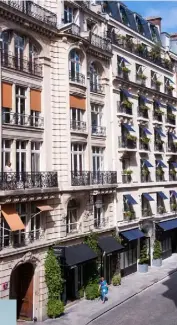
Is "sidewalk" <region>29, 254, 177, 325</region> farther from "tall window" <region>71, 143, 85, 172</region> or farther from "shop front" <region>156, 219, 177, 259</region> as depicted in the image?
"tall window" <region>71, 143, 85, 172</region>

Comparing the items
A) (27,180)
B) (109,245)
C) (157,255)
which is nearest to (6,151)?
(27,180)

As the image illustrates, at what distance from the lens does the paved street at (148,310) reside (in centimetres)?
2492

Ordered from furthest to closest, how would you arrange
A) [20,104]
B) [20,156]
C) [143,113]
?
[143,113], [20,104], [20,156]

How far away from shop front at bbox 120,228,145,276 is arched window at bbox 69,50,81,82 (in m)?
12.3

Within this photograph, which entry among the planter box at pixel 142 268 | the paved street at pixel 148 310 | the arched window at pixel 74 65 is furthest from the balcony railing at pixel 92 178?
the planter box at pixel 142 268

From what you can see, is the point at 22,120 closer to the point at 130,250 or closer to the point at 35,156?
the point at 35,156

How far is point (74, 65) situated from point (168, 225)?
59.0 ft

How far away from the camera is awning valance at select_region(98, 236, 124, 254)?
100ft

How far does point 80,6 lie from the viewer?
30.8 meters

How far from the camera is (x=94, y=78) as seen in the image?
1292 inches

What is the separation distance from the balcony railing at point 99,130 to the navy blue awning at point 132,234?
7.65 meters

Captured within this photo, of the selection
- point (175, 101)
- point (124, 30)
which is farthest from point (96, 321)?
point (175, 101)

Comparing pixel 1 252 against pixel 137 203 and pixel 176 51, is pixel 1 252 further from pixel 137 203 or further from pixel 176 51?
pixel 176 51

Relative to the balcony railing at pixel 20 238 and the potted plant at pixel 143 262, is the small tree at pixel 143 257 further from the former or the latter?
the balcony railing at pixel 20 238
